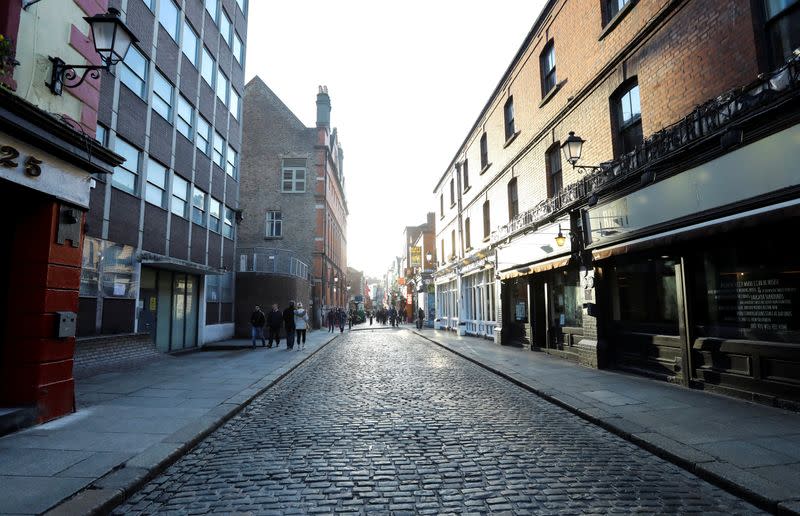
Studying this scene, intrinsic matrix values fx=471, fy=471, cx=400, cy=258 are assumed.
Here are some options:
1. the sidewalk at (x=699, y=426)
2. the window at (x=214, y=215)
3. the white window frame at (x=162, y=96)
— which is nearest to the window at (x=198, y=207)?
the window at (x=214, y=215)

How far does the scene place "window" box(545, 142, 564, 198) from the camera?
13.7 m

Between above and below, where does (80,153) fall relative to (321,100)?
below

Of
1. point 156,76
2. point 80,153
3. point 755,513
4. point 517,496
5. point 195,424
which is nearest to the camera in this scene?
point 755,513

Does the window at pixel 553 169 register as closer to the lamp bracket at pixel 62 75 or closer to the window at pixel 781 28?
the window at pixel 781 28

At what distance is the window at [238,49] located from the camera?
2134 centimetres

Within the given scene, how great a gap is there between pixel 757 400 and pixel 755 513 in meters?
4.21

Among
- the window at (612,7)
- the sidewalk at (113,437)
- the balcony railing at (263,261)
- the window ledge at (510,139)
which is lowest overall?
the sidewalk at (113,437)

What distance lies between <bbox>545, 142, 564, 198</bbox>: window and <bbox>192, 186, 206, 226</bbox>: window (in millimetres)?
12385

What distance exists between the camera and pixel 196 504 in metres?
3.88

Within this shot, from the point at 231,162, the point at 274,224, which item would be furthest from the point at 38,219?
the point at 274,224

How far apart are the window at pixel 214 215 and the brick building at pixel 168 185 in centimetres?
4

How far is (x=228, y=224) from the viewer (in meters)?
21.0

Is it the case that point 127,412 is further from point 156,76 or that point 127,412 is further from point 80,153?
point 156,76

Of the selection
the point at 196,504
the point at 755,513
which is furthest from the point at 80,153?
the point at 755,513
